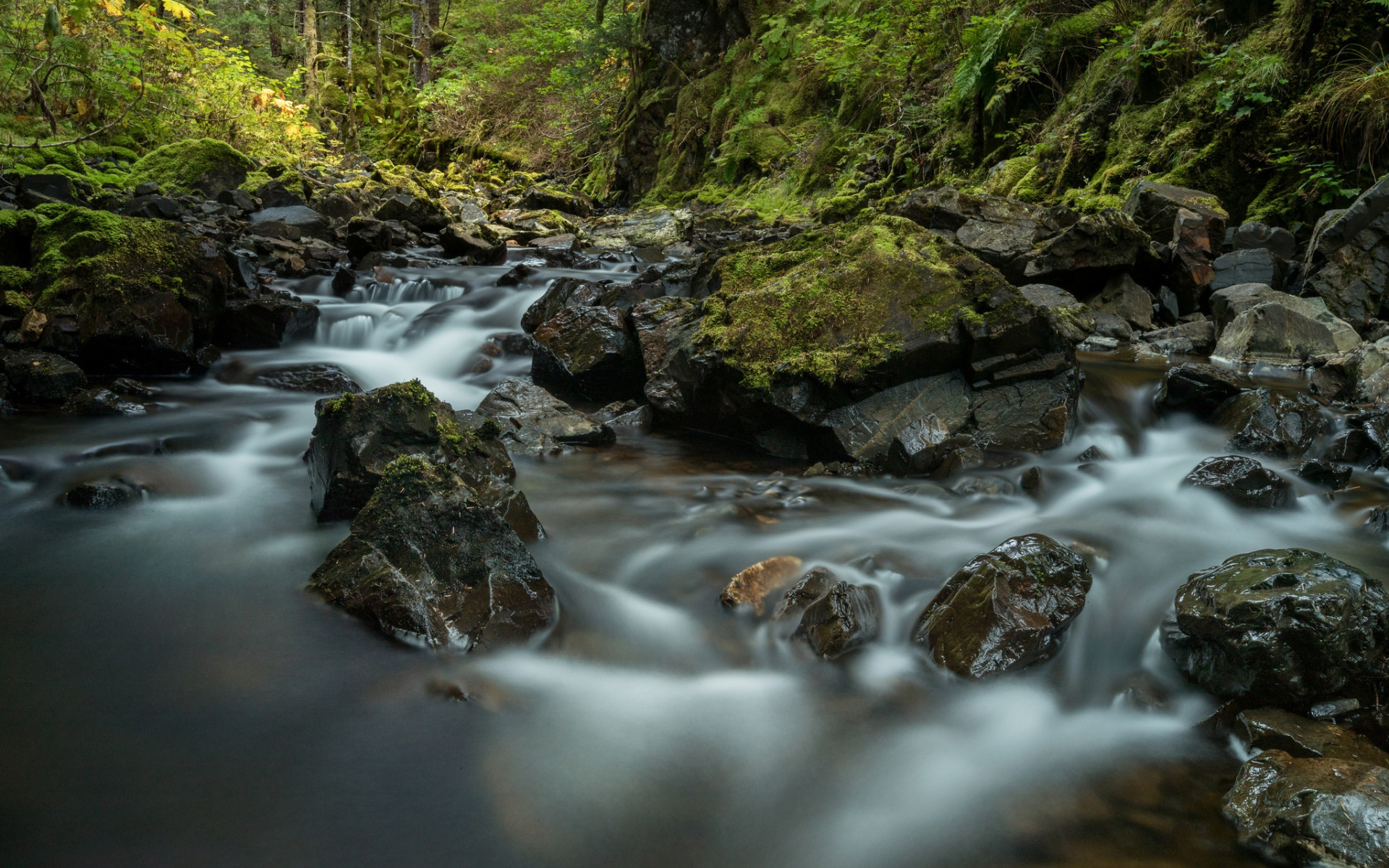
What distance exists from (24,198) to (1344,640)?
1291 centimetres

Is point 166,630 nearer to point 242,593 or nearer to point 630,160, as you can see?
point 242,593

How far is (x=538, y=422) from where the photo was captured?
561 cm

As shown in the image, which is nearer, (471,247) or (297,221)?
(471,247)

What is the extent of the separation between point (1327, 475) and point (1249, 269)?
12.6ft

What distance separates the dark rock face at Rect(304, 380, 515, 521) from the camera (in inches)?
148

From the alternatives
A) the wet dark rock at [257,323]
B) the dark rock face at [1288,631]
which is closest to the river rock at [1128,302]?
the dark rock face at [1288,631]

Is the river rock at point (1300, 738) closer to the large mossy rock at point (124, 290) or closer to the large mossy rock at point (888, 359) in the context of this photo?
the large mossy rock at point (888, 359)

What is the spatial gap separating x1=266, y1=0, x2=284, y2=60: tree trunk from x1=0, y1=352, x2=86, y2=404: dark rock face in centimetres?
2690

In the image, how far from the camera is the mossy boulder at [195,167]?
46.2ft

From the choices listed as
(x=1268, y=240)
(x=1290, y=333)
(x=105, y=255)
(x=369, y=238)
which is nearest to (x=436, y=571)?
(x=105, y=255)

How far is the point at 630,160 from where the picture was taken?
2089cm

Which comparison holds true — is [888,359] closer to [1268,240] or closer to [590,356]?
[590,356]

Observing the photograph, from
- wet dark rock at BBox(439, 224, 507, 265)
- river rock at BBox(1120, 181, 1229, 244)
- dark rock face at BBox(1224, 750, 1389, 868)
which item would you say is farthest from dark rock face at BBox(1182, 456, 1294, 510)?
wet dark rock at BBox(439, 224, 507, 265)

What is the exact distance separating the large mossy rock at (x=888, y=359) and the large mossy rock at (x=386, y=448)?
186 cm
